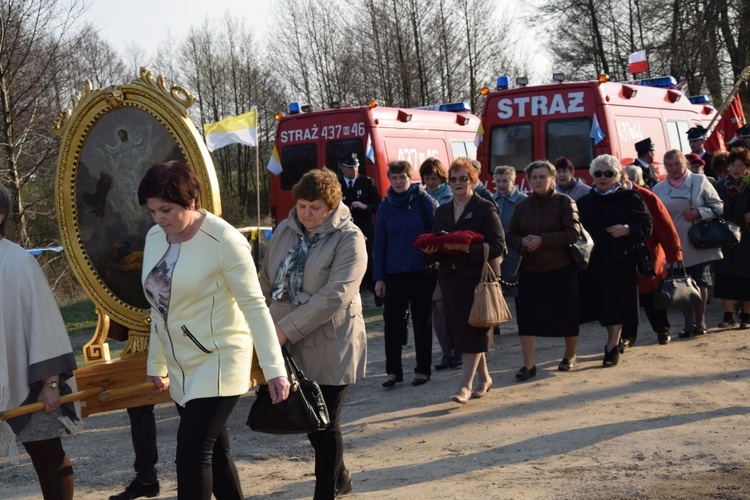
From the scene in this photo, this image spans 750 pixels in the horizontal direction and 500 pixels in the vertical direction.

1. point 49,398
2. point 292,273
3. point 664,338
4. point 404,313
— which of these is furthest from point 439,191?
point 49,398

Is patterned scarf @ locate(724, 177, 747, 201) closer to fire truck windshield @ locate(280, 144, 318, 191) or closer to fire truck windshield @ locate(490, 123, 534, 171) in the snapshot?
fire truck windshield @ locate(490, 123, 534, 171)

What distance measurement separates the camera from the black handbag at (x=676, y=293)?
925 centimetres

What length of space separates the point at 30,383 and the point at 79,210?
164 cm

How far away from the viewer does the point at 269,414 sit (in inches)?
192

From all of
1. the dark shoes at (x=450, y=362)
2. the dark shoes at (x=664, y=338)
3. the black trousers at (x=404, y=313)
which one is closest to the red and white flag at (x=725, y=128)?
the dark shoes at (x=664, y=338)

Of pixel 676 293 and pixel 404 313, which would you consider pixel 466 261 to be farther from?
pixel 676 293

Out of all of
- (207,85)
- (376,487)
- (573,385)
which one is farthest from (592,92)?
(207,85)

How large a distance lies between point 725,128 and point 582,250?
10651 mm

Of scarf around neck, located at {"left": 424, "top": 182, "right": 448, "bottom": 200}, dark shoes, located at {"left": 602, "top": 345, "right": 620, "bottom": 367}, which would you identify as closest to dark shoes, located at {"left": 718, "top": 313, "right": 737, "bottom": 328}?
dark shoes, located at {"left": 602, "top": 345, "right": 620, "bottom": 367}

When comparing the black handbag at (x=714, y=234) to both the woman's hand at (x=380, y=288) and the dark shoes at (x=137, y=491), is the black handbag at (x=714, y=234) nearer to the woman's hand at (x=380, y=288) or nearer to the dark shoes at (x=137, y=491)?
the woman's hand at (x=380, y=288)

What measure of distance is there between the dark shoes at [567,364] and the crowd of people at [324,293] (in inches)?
0.5

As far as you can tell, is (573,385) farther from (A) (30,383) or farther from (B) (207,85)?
(B) (207,85)

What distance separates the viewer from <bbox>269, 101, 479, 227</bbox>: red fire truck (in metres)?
15.5

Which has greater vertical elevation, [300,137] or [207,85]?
[207,85]
